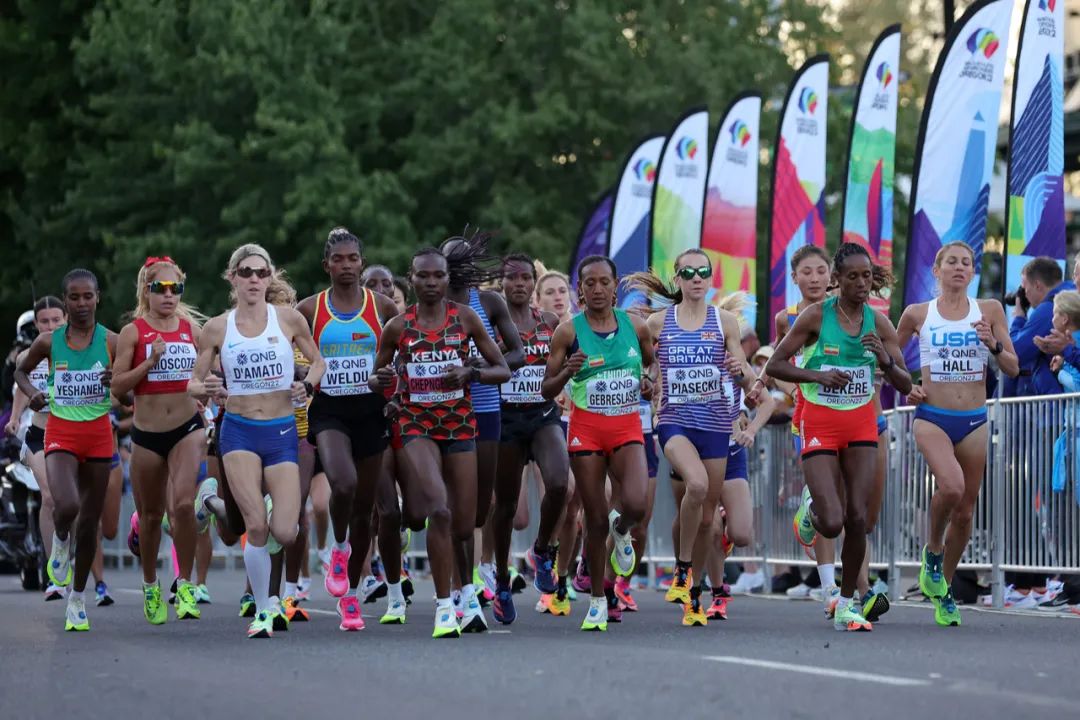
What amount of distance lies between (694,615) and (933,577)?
1435 millimetres

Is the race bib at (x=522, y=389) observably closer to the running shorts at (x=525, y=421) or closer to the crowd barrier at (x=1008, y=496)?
the running shorts at (x=525, y=421)

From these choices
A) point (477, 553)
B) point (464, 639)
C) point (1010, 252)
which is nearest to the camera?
point (464, 639)

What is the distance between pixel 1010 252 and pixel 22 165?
27226 mm

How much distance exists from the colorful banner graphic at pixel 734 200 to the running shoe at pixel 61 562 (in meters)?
12.0

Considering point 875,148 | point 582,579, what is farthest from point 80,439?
point 875,148

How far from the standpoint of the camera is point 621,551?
49.0 ft

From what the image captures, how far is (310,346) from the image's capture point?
13.9 metres

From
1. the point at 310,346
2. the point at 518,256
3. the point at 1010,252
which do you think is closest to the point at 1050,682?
the point at 310,346

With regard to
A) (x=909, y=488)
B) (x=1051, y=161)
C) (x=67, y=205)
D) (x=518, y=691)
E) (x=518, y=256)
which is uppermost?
(x=67, y=205)

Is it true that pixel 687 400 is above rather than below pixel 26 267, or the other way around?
below

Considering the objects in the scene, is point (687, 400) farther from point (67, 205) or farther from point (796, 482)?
point (67, 205)

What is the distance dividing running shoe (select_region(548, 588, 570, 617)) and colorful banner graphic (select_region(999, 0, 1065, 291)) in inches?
184

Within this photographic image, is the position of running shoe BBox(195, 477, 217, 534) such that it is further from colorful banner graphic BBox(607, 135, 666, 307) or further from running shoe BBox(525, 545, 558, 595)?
colorful banner graphic BBox(607, 135, 666, 307)

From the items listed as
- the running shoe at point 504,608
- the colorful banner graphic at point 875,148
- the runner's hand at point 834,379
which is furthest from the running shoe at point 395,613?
the colorful banner graphic at point 875,148
